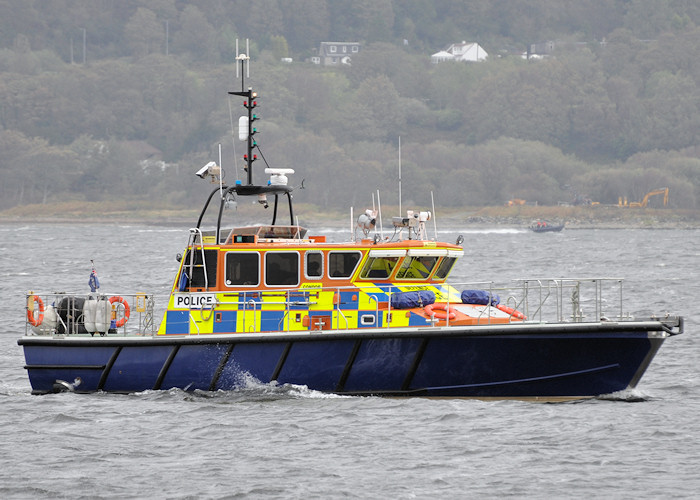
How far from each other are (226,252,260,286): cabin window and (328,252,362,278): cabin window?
117cm

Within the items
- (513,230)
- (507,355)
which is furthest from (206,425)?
(513,230)

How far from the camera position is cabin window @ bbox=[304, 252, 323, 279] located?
19406 millimetres

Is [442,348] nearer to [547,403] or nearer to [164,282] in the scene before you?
[547,403]

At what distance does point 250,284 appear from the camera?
64.0 feet

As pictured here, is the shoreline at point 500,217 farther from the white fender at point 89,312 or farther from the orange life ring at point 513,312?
the orange life ring at point 513,312

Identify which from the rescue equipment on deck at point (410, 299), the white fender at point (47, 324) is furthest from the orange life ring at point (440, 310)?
the white fender at point (47, 324)

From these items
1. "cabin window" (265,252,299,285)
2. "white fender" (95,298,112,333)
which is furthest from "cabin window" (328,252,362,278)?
"white fender" (95,298,112,333)

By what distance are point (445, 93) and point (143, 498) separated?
187 meters

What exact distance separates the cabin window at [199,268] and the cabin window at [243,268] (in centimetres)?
26

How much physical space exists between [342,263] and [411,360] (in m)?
2.01

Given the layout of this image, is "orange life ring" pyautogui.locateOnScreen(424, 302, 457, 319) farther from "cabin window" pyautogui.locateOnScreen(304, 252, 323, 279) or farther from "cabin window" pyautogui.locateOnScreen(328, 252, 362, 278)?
"cabin window" pyautogui.locateOnScreen(304, 252, 323, 279)

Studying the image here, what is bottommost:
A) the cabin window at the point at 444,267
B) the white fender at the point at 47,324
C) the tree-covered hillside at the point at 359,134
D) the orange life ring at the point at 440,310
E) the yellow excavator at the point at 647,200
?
the yellow excavator at the point at 647,200

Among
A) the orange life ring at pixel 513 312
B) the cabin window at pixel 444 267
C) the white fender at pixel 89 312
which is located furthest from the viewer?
the white fender at pixel 89 312

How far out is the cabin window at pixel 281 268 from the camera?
19484mm
